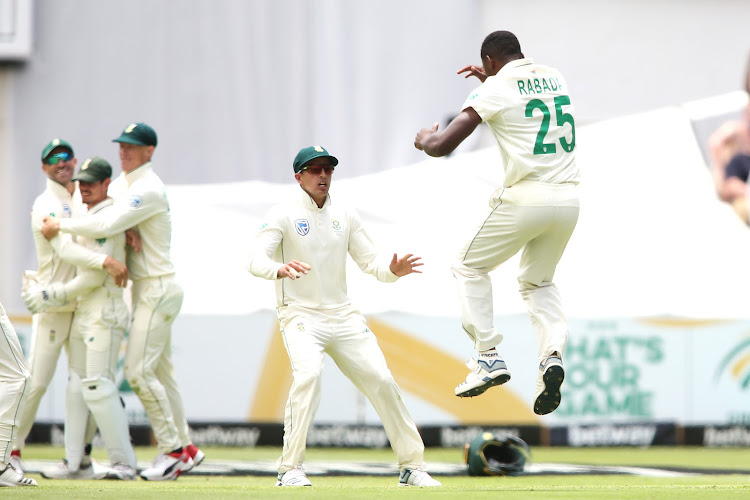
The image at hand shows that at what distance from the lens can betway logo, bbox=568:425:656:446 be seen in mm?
13102

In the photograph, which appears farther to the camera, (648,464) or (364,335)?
(648,464)

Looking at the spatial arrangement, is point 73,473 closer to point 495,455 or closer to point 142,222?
point 142,222

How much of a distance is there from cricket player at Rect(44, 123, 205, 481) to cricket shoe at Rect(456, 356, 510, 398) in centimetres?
269

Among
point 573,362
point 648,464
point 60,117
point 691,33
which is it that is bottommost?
point 648,464

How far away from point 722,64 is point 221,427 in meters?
9.43

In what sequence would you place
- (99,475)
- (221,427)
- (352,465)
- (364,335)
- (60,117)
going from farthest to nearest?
(60,117), (221,427), (352,465), (99,475), (364,335)

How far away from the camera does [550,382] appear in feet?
24.1

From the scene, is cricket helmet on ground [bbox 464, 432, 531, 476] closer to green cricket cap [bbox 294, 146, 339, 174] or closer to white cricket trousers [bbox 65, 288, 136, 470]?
white cricket trousers [bbox 65, 288, 136, 470]

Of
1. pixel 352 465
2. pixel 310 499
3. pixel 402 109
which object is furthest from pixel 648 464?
pixel 402 109

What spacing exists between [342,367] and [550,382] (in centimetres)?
154

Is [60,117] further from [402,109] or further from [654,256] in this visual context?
[654,256]

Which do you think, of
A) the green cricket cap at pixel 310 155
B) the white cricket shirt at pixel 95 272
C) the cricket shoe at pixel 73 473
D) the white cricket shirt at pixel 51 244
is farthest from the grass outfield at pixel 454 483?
the green cricket cap at pixel 310 155

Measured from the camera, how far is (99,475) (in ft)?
29.5

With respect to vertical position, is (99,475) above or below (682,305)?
below
